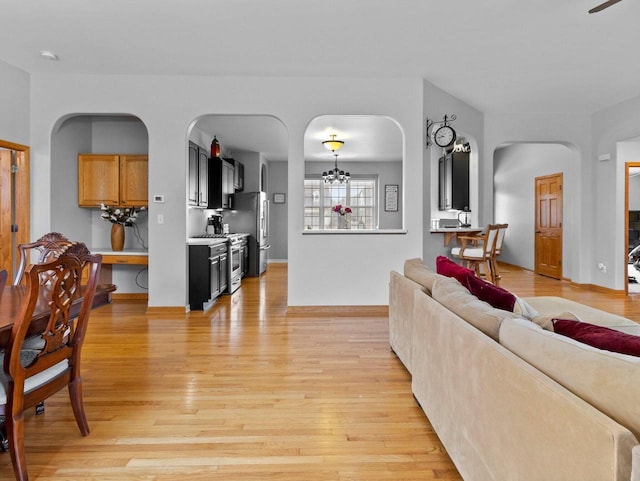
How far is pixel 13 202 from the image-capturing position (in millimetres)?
4777

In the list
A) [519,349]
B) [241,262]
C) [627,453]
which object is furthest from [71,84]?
[627,453]

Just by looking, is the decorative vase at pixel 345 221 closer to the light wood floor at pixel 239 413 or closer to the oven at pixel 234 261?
the oven at pixel 234 261

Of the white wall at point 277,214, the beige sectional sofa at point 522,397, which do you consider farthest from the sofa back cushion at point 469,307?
the white wall at point 277,214

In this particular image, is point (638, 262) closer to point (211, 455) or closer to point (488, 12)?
point (488, 12)

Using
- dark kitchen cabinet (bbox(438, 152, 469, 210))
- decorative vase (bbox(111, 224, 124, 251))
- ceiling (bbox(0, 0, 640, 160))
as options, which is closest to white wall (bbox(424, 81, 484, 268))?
ceiling (bbox(0, 0, 640, 160))

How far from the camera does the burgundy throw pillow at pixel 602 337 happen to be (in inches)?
47.1

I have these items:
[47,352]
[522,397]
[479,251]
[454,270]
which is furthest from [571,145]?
[47,352]

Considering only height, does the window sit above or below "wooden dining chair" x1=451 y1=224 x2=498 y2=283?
above

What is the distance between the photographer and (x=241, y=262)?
7500 mm

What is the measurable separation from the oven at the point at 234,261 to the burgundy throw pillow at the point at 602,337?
17.6ft

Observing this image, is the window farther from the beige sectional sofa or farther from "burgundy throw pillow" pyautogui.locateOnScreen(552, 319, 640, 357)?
"burgundy throw pillow" pyautogui.locateOnScreen(552, 319, 640, 357)

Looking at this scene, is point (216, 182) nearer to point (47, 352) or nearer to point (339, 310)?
point (339, 310)

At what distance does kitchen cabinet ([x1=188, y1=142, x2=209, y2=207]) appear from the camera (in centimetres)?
Result: 574

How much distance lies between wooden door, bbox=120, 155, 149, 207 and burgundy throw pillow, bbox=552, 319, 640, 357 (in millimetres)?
5246
